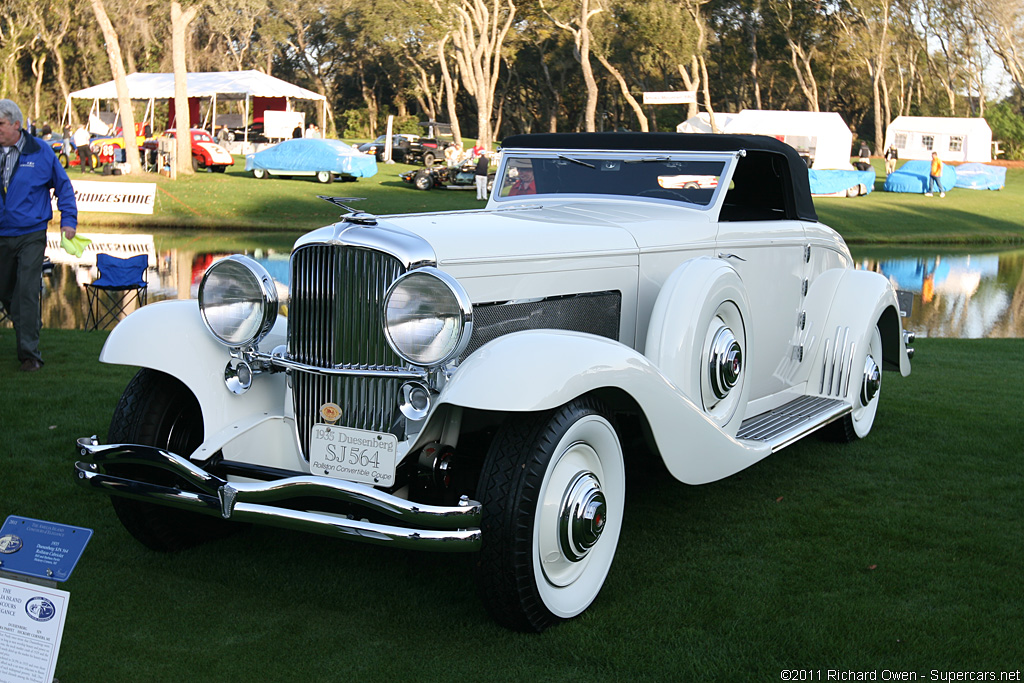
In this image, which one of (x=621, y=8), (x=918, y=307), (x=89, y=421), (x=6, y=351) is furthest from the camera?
(x=621, y=8)

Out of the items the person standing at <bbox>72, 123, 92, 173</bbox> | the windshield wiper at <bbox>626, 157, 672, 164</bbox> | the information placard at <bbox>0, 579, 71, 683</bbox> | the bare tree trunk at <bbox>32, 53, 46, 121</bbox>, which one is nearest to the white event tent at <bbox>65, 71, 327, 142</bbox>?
the person standing at <bbox>72, 123, 92, 173</bbox>

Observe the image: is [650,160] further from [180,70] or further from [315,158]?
[180,70]

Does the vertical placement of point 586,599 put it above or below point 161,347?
below

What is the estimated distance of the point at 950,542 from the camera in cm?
413

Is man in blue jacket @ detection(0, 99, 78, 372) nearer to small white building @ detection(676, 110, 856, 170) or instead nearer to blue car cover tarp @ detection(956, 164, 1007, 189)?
small white building @ detection(676, 110, 856, 170)

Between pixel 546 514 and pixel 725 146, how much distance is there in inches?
97.3

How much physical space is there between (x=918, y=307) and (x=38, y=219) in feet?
36.1

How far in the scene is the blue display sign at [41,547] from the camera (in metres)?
2.48

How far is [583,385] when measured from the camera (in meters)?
3.19

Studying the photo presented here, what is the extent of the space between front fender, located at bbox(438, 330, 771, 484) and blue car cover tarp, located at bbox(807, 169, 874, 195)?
96.0ft

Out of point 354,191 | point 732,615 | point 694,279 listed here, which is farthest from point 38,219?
point 354,191

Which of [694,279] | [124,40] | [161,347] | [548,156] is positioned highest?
[124,40]

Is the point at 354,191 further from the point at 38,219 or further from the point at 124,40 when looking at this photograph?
the point at 124,40

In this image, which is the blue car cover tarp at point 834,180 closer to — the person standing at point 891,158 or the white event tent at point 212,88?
the person standing at point 891,158
